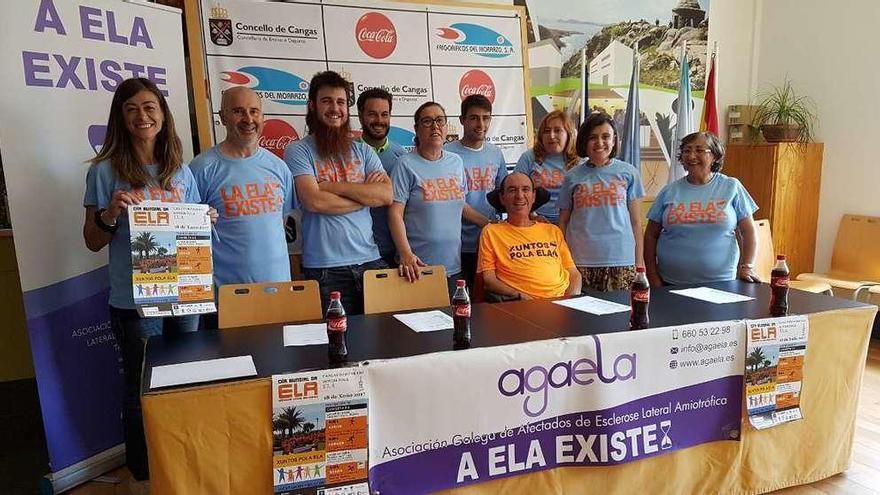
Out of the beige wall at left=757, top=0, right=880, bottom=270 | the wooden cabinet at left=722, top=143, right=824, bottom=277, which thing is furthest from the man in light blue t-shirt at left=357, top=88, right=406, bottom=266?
the beige wall at left=757, top=0, right=880, bottom=270

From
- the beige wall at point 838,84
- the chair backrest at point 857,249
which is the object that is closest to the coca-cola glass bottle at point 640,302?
the chair backrest at point 857,249

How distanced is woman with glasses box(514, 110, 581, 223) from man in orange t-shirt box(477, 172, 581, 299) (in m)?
0.51

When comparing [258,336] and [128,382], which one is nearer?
[258,336]

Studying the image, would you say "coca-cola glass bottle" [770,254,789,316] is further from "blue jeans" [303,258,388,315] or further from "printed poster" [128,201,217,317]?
"printed poster" [128,201,217,317]

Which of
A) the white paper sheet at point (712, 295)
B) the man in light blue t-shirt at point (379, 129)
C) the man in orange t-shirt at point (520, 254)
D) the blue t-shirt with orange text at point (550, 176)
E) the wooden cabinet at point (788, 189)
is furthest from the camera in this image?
the wooden cabinet at point (788, 189)

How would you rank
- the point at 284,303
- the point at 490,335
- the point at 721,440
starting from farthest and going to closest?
the point at 284,303 → the point at 721,440 → the point at 490,335

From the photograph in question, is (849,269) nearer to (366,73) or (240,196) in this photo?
(366,73)

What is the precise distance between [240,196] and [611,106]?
3.63 m

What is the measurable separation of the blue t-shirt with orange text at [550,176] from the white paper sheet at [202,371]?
207 cm

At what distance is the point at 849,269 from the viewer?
490cm

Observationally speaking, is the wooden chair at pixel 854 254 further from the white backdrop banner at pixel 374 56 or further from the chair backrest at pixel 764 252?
the white backdrop banner at pixel 374 56

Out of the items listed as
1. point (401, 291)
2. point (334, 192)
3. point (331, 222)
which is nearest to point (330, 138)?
point (334, 192)

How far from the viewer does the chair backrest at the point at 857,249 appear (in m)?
4.71

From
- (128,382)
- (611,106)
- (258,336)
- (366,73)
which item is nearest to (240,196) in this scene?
(258,336)
